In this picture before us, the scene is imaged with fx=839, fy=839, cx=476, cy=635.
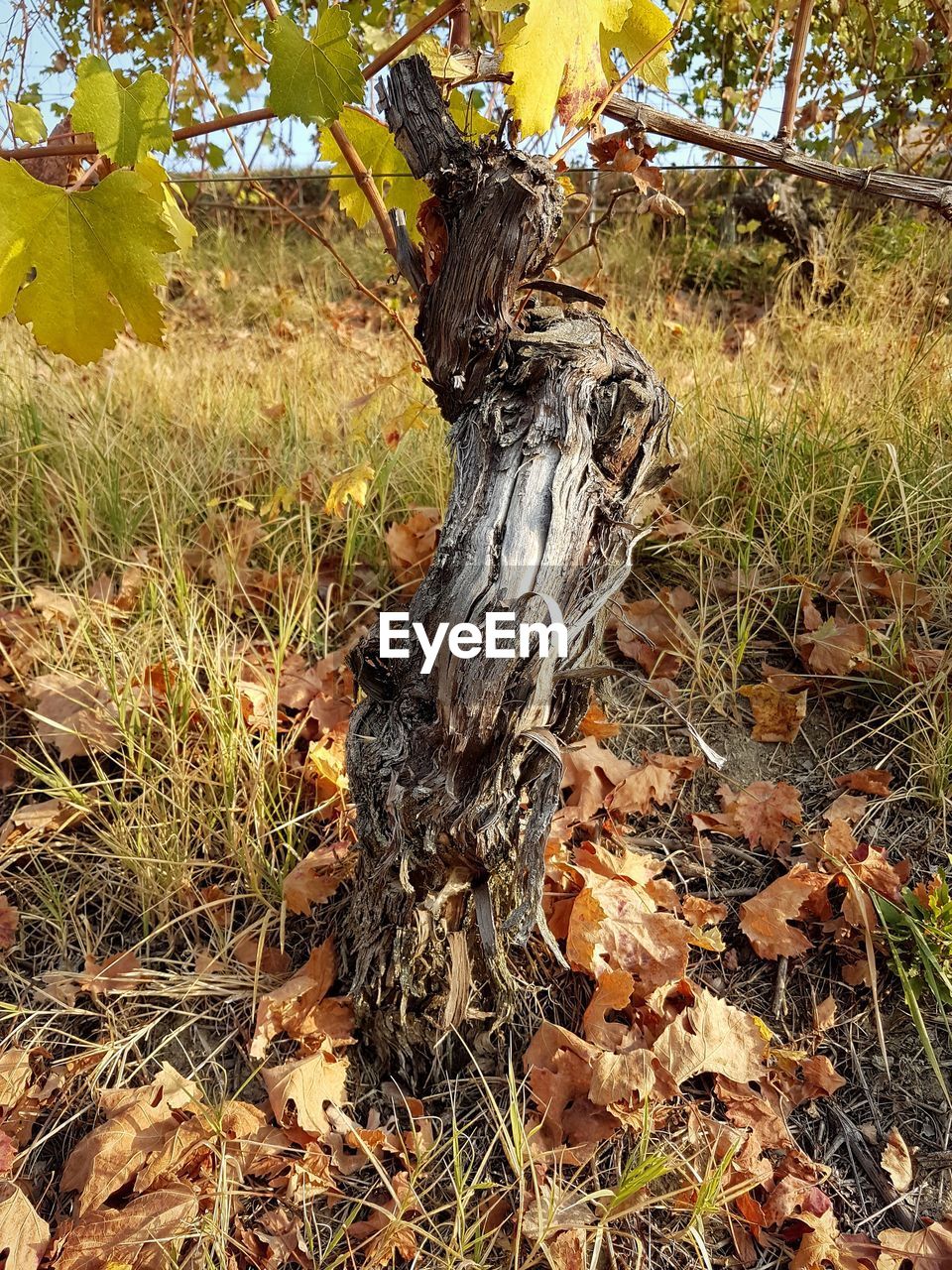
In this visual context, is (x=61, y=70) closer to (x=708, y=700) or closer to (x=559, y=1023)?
(x=708, y=700)

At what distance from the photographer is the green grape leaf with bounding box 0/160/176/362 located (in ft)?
3.17

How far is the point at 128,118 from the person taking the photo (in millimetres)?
1037

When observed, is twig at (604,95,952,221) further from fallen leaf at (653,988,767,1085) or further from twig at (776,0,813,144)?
fallen leaf at (653,988,767,1085)

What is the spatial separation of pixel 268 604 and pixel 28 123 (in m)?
1.18

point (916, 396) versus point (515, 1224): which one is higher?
point (916, 396)

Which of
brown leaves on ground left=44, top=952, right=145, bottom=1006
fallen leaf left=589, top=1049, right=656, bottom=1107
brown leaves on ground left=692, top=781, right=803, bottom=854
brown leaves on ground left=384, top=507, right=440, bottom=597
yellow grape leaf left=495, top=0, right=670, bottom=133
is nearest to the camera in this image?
yellow grape leaf left=495, top=0, right=670, bottom=133

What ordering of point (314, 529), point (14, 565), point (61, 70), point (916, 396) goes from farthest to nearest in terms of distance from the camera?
point (61, 70) < point (916, 396) < point (314, 529) < point (14, 565)

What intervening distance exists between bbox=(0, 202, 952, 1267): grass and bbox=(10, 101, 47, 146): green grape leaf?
2.44 ft

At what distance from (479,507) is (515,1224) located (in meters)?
1.14

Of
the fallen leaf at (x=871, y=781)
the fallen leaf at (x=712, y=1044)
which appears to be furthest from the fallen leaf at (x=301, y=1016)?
the fallen leaf at (x=871, y=781)

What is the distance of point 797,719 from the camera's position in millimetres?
2014

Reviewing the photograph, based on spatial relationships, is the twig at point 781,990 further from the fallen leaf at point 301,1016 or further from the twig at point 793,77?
the twig at point 793,77

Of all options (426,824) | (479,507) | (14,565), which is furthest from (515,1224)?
(14,565)

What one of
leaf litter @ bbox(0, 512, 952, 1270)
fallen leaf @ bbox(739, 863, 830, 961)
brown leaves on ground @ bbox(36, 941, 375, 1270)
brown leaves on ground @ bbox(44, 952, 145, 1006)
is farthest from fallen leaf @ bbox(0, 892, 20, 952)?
fallen leaf @ bbox(739, 863, 830, 961)
